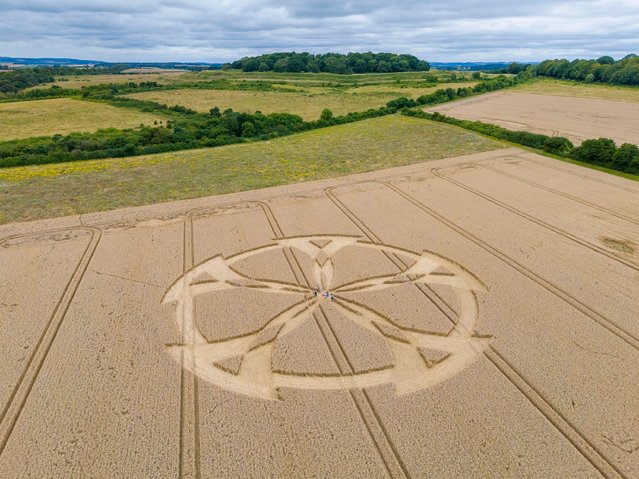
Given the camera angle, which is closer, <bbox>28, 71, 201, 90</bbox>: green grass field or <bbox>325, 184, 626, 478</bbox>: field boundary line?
<bbox>325, 184, 626, 478</bbox>: field boundary line

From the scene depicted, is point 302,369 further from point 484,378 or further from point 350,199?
point 350,199

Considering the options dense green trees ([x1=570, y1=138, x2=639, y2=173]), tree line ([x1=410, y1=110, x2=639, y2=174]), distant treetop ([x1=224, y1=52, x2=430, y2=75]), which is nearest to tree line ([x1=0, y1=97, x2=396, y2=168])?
tree line ([x1=410, y1=110, x2=639, y2=174])

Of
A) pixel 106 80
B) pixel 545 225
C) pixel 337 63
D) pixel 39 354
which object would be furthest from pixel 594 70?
pixel 106 80

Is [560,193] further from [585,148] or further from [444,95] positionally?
[444,95]

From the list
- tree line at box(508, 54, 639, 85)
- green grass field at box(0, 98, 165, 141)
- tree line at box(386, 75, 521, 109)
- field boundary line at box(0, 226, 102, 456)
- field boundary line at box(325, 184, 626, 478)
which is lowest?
green grass field at box(0, 98, 165, 141)

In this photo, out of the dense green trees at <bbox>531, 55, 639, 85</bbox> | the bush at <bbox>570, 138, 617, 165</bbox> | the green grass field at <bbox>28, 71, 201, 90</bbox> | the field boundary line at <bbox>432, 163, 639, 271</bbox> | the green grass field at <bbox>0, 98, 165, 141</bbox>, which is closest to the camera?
the field boundary line at <bbox>432, 163, 639, 271</bbox>

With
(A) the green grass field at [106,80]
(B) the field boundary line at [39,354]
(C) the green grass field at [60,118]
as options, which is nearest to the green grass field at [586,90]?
(C) the green grass field at [60,118]

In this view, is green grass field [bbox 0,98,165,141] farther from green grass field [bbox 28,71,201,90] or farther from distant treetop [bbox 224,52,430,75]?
distant treetop [bbox 224,52,430,75]

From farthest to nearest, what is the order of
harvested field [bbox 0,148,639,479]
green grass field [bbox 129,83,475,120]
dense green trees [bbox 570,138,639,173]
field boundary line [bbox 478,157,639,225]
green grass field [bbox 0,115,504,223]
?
green grass field [bbox 129,83,475,120] < dense green trees [bbox 570,138,639,173] < green grass field [bbox 0,115,504,223] < field boundary line [bbox 478,157,639,225] < harvested field [bbox 0,148,639,479]
